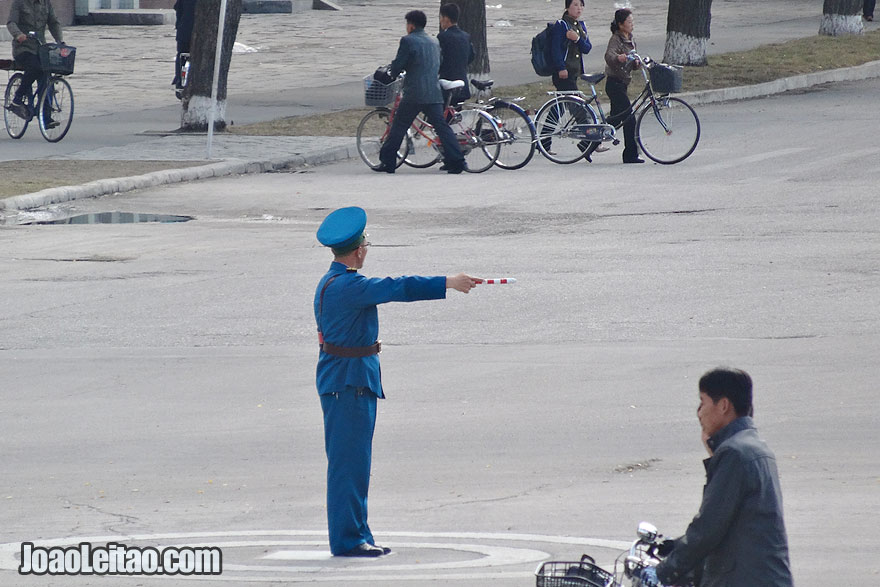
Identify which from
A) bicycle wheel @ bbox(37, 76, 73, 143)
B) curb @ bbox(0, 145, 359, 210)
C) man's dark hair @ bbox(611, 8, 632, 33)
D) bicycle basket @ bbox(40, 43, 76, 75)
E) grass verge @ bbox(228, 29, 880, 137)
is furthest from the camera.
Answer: grass verge @ bbox(228, 29, 880, 137)

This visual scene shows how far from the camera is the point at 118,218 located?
14.9 meters

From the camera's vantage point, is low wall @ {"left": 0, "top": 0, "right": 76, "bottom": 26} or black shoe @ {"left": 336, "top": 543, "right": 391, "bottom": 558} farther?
low wall @ {"left": 0, "top": 0, "right": 76, "bottom": 26}

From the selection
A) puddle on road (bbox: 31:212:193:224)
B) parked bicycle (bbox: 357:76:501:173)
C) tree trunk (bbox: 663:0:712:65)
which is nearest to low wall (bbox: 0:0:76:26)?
tree trunk (bbox: 663:0:712:65)

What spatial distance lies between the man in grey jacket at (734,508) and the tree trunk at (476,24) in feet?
71.9

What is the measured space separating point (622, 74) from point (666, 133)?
0.91 meters

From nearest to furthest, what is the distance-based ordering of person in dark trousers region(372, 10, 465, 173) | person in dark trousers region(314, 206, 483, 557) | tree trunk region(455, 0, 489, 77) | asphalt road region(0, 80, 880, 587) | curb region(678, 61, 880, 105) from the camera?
person in dark trousers region(314, 206, 483, 557)
asphalt road region(0, 80, 880, 587)
person in dark trousers region(372, 10, 465, 173)
curb region(678, 61, 880, 105)
tree trunk region(455, 0, 489, 77)

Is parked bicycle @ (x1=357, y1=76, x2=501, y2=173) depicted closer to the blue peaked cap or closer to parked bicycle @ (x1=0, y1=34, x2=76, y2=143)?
parked bicycle @ (x1=0, y1=34, x2=76, y2=143)

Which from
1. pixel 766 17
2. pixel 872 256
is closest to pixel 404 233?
pixel 872 256

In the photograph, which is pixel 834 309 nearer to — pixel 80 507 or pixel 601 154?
pixel 80 507

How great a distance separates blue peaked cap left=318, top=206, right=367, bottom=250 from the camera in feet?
19.0

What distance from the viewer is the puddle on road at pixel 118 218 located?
14727 millimetres

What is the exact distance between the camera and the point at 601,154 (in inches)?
768

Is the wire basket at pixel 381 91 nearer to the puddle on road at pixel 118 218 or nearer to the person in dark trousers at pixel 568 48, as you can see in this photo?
the person in dark trousers at pixel 568 48

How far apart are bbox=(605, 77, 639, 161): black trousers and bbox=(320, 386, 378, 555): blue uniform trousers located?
12735mm
